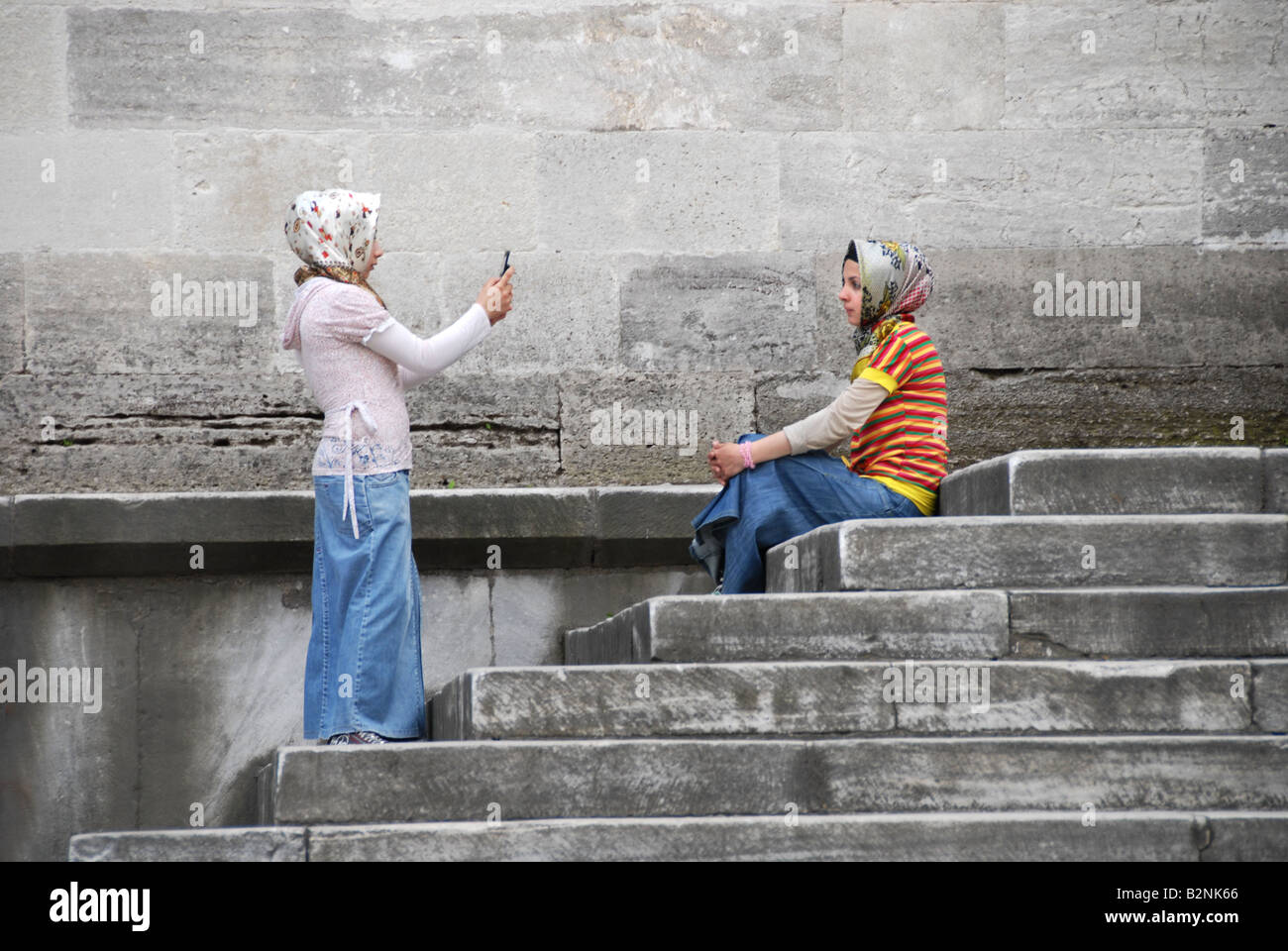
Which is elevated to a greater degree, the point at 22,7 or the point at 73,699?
the point at 22,7

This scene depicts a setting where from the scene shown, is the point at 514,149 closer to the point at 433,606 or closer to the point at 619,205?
the point at 619,205

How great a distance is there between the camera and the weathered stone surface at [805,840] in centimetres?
349

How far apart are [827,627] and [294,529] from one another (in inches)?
98.9

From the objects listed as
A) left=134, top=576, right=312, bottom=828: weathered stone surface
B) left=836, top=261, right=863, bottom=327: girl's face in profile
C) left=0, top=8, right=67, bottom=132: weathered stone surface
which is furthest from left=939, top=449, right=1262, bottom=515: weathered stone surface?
left=0, top=8, right=67, bottom=132: weathered stone surface

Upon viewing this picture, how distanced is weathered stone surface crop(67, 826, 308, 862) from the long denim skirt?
88cm

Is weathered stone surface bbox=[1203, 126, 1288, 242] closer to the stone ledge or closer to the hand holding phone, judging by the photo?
the stone ledge

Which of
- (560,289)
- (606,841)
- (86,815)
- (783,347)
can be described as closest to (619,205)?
(560,289)

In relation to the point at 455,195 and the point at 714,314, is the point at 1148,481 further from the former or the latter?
the point at 455,195

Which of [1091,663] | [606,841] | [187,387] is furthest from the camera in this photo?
[187,387]

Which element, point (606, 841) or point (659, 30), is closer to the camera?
point (606, 841)

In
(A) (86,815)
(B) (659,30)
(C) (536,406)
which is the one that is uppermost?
(B) (659,30)

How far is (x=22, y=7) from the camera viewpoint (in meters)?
6.36

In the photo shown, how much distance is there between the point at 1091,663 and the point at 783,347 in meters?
2.79

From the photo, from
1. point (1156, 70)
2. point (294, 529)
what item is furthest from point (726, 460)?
point (1156, 70)
